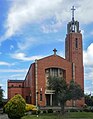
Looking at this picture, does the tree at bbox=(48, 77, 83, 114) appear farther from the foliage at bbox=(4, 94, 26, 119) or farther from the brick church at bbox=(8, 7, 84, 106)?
the foliage at bbox=(4, 94, 26, 119)

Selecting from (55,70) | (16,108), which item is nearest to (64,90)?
(55,70)

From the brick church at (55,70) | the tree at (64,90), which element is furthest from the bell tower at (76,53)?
the tree at (64,90)

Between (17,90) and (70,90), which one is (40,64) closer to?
(17,90)

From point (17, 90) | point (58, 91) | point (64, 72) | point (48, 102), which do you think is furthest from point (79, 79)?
point (58, 91)

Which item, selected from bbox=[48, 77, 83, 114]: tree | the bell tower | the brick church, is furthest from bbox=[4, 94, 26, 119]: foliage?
the bell tower

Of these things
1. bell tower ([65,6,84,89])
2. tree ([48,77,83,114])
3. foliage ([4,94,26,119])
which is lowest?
foliage ([4,94,26,119])

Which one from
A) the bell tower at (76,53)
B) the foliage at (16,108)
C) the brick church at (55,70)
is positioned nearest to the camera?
the foliage at (16,108)

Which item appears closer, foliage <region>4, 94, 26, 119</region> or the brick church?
foliage <region>4, 94, 26, 119</region>

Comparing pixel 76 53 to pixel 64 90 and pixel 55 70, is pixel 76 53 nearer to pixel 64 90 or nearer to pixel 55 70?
pixel 55 70

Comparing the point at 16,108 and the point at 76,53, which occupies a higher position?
the point at 76,53

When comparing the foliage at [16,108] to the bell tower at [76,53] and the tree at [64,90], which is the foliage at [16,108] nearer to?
the tree at [64,90]

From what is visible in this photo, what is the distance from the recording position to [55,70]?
91.4 m

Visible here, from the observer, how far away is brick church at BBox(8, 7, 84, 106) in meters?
89.1

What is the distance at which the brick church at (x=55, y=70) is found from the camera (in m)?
89.1
